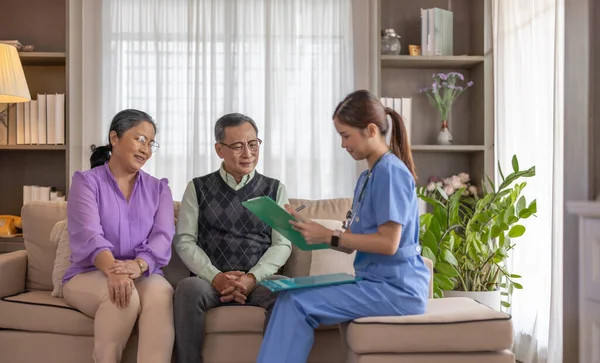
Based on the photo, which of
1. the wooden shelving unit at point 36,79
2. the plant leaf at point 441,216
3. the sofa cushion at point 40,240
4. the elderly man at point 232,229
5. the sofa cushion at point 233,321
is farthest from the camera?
the wooden shelving unit at point 36,79

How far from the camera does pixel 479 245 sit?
3.77 meters

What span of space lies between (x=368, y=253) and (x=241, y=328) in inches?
23.5

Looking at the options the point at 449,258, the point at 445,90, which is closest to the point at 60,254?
the point at 449,258

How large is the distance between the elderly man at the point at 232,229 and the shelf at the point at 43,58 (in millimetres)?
1822

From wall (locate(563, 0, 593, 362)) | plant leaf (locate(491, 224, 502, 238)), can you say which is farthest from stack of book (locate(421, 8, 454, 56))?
wall (locate(563, 0, 593, 362))

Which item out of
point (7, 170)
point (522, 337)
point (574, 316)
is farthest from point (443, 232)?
point (7, 170)

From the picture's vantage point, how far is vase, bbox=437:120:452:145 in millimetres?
4484

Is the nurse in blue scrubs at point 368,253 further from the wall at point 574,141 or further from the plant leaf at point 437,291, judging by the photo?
the plant leaf at point 437,291

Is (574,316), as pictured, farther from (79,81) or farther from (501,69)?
(79,81)

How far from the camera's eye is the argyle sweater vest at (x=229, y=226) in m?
2.89

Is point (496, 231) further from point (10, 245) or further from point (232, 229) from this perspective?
point (10, 245)

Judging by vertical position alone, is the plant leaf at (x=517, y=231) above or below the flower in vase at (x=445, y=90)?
below

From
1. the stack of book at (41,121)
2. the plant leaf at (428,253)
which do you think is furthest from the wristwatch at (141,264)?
the stack of book at (41,121)

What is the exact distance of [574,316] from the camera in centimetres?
270
